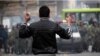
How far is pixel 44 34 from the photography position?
8.87 ft

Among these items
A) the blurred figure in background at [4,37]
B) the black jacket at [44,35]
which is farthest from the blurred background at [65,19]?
the black jacket at [44,35]

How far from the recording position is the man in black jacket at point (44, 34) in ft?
8.63

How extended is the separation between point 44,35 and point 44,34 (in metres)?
0.02

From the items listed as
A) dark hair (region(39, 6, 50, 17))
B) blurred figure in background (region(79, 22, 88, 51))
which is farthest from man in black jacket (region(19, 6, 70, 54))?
blurred figure in background (region(79, 22, 88, 51))

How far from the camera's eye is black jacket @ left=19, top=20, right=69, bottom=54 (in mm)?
2631

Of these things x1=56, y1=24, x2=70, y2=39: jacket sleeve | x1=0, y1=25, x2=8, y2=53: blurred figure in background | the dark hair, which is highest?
the dark hair

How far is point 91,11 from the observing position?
3.18 metres

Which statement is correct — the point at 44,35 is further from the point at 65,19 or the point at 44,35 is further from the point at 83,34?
the point at 83,34

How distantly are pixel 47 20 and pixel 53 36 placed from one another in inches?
7.6

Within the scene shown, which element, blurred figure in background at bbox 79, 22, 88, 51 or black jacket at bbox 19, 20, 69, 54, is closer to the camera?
black jacket at bbox 19, 20, 69, 54

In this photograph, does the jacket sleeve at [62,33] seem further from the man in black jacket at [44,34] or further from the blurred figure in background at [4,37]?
the blurred figure in background at [4,37]

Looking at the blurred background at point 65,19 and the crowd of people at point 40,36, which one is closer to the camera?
the crowd of people at point 40,36

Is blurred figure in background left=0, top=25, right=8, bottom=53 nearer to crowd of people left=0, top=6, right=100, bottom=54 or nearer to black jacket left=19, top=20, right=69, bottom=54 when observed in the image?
crowd of people left=0, top=6, right=100, bottom=54

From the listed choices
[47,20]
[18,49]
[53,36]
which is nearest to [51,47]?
[53,36]
